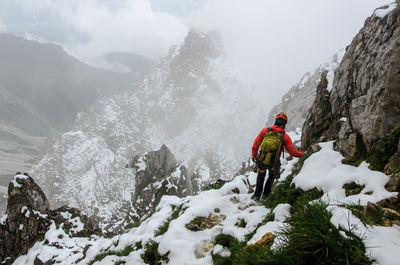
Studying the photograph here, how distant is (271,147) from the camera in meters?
7.83

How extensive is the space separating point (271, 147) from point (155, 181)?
187 ft

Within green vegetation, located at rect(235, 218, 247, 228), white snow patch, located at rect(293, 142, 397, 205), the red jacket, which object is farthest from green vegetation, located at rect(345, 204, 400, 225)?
the red jacket

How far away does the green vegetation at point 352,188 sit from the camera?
5.47 m

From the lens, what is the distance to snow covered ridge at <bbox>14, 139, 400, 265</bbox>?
3.24 meters

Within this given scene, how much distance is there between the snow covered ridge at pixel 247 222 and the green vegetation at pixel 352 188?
73 millimetres

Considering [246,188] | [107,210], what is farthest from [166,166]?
[107,210]

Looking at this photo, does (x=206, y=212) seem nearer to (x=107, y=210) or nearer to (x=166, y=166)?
(x=166, y=166)

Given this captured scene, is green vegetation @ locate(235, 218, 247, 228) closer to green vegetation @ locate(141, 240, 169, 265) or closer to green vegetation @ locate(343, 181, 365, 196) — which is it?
green vegetation @ locate(141, 240, 169, 265)

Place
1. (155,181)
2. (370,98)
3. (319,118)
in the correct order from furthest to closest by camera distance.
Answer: (155,181) < (319,118) < (370,98)

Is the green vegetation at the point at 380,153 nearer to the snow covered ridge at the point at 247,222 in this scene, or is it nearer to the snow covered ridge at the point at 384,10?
the snow covered ridge at the point at 247,222

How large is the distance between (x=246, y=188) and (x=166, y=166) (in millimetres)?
65095

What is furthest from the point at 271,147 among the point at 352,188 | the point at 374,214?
the point at 374,214

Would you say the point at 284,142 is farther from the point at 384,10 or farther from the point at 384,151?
the point at 384,10

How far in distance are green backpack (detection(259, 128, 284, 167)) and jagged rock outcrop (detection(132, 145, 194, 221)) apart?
34.6 meters
